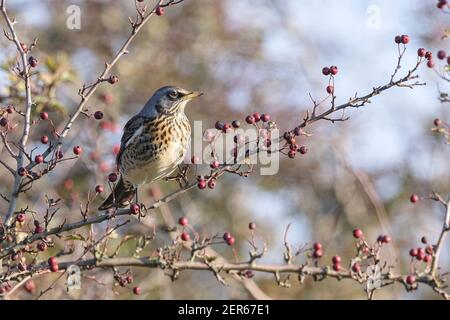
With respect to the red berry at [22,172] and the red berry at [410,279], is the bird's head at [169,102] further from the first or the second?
the red berry at [410,279]

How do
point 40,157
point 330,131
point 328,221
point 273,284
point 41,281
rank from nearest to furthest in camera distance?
point 40,157 → point 41,281 → point 273,284 → point 328,221 → point 330,131

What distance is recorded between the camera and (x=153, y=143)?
5.66 metres

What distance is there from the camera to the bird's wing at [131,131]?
19.1 ft

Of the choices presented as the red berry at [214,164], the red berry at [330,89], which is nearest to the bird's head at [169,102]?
the red berry at [214,164]

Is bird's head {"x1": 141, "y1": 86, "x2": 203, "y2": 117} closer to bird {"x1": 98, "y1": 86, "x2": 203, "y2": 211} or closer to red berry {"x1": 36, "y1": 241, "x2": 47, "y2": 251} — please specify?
bird {"x1": 98, "y1": 86, "x2": 203, "y2": 211}

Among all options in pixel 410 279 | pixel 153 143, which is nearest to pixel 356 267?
pixel 410 279

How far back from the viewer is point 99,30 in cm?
1198

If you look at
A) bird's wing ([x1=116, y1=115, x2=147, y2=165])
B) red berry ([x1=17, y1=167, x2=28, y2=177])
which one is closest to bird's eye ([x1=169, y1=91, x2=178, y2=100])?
bird's wing ([x1=116, y1=115, x2=147, y2=165])

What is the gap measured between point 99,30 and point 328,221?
15.5 feet

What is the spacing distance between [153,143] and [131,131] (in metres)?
0.33

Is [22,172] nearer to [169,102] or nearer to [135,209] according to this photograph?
[135,209]
